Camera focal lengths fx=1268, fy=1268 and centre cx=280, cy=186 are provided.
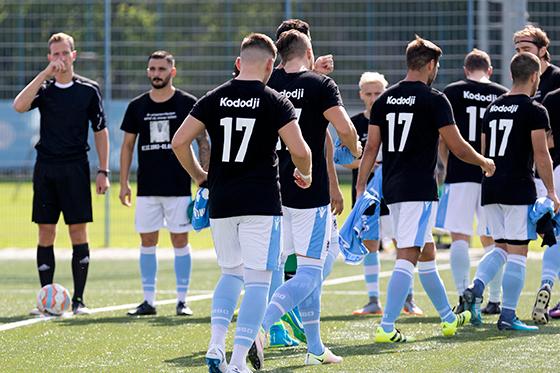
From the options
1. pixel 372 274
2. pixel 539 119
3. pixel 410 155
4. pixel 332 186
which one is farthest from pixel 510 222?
pixel 372 274

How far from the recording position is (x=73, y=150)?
35.9ft

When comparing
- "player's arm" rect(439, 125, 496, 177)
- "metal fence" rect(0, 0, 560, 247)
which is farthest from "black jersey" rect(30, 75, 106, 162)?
"metal fence" rect(0, 0, 560, 247)

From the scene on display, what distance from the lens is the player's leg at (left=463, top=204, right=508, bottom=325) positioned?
9477 millimetres

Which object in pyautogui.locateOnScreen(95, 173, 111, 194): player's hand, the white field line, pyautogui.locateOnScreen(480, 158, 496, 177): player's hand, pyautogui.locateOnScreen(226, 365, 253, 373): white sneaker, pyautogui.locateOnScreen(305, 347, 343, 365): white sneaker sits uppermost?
pyautogui.locateOnScreen(480, 158, 496, 177): player's hand

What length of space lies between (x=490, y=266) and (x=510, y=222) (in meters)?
0.47

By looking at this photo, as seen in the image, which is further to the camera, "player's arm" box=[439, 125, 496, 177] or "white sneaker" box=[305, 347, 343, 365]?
"player's arm" box=[439, 125, 496, 177]

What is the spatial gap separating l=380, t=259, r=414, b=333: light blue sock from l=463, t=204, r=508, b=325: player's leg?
0.97 m

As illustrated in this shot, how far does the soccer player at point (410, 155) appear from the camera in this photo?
8594 millimetres

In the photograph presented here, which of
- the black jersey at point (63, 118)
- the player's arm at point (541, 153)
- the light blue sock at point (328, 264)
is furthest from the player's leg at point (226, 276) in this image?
the black jersey at point (63, 118)

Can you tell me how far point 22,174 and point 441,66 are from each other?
8.86m

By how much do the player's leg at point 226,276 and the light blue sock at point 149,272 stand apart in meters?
3.72

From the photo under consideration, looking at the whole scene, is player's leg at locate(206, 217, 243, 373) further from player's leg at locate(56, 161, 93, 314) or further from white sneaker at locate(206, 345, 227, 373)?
player's leg at locate(56, 161, 93, 314)

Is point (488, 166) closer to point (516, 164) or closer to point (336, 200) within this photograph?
point (516, 164)

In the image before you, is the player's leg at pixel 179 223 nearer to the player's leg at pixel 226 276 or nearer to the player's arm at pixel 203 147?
the player's arm at pixel 203 147
